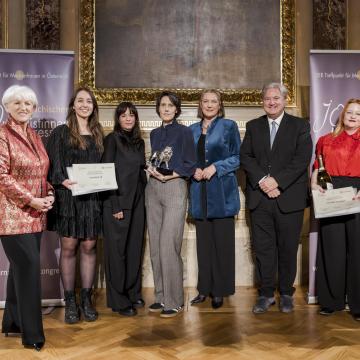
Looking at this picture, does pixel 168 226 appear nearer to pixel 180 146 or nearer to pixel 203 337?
pixel 180 146

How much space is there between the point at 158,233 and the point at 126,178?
51 centimetres

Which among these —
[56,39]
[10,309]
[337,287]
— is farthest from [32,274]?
[56,39]

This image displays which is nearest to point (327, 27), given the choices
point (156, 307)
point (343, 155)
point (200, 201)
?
point (343, 155)

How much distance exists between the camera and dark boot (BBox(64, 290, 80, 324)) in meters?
3.53

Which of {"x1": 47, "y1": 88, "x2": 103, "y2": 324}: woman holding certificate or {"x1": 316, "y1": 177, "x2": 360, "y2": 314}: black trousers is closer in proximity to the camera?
{"x1": 47, "y1": 88, "x2": 103, "y2": 324}: woman holding certificate

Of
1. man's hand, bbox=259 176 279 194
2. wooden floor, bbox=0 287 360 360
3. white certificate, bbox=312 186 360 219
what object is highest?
man's hand, bbox=259 176 279 194

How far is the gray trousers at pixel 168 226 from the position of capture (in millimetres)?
3701

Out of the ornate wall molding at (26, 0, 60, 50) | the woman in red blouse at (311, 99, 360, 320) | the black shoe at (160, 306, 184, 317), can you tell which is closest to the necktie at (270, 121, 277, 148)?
the woman in red blouse at (311, 99, 360, 320)

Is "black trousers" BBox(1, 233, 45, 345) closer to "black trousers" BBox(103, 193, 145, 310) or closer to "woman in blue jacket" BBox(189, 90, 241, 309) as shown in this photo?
"black trousers" BBox(103, 193, 145, 310)

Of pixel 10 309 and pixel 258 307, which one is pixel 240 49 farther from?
pixel 10 309

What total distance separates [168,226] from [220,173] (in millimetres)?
601

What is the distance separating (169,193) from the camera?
3.70 m

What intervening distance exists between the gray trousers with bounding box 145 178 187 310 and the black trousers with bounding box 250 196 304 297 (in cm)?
64

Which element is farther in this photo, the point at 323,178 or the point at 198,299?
the point at 198,299
